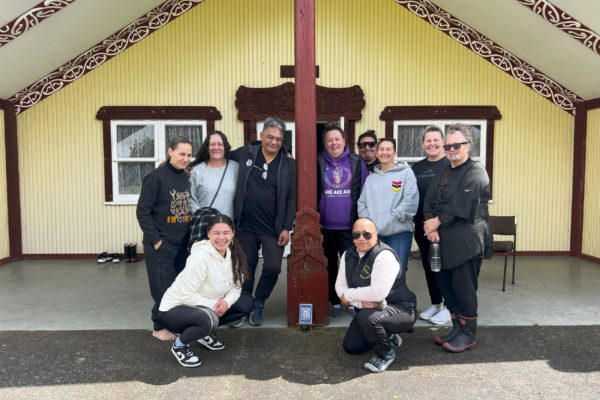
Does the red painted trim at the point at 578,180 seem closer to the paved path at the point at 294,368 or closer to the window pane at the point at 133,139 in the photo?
the paved path at the point at 294,368

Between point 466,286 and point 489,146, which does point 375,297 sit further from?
point 489,146

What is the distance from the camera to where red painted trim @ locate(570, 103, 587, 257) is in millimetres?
6262

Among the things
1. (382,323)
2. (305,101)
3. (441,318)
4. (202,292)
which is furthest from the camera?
(441,318)

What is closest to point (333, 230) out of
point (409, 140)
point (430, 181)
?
point (430, 181)

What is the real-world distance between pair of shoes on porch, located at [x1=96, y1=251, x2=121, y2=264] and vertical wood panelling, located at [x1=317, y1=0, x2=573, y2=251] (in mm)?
3800

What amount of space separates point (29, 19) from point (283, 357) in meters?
4.25

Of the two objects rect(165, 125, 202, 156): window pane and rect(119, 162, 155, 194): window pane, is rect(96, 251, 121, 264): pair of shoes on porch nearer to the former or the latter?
rect(119, 162, 155, 194): window pane

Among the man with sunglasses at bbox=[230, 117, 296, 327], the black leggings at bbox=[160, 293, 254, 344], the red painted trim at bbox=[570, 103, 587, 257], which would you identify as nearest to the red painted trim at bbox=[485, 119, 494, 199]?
the red painted trim at bbox=[570, 103, 587, 257]

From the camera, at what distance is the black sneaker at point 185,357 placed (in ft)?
9.84

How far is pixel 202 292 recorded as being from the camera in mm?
3094

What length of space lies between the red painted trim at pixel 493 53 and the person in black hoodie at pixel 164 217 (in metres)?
4.50

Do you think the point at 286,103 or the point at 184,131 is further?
the point at 184,131

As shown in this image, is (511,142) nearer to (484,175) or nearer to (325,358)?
(484,175)

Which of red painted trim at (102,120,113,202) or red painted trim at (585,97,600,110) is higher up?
red painted trim at (585,97,600,110)
